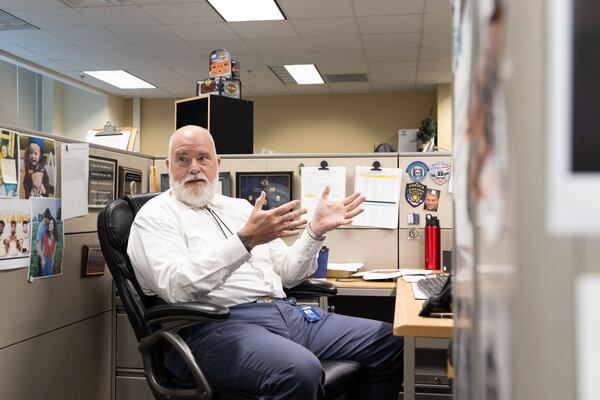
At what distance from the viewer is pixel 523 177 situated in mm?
278

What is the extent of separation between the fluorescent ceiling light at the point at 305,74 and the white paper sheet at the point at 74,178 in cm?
512

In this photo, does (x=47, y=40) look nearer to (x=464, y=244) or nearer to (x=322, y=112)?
(x=322, y=112)

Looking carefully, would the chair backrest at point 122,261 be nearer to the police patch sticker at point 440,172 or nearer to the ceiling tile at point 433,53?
the police patch sticker at point 440,172

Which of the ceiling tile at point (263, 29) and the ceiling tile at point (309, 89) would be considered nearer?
the ceiling tile at point (263, 29)

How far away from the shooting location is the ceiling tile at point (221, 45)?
5863 millimetres

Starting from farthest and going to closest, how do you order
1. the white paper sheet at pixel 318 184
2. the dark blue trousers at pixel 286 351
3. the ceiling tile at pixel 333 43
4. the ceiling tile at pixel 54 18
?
1. the ceiling tile at pixel 333 43
2. the ceiling tile at pixel 54 18
3. the white paper sheet at pixel 318 184
4. the dark blue trousers at pixel 286 351

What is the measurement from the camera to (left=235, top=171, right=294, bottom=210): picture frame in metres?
2.44

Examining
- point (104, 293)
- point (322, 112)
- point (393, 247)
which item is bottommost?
point (104, 293)

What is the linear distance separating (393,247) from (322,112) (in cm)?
633

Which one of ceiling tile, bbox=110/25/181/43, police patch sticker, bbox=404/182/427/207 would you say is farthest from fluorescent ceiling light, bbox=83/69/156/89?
police patch sticker, bbox=404/182/427/207

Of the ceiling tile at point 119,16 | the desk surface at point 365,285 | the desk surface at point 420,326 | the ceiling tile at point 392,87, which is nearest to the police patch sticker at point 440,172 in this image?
the desk surface at point 365,285

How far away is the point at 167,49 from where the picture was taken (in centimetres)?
611

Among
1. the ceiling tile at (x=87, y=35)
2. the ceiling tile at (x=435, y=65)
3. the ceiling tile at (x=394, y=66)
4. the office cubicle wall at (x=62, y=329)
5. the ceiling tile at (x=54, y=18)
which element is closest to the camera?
the office cubicle wall at (x=62, y=329)

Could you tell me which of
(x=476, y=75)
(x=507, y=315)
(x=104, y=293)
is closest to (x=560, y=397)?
(x=507, y=315)
